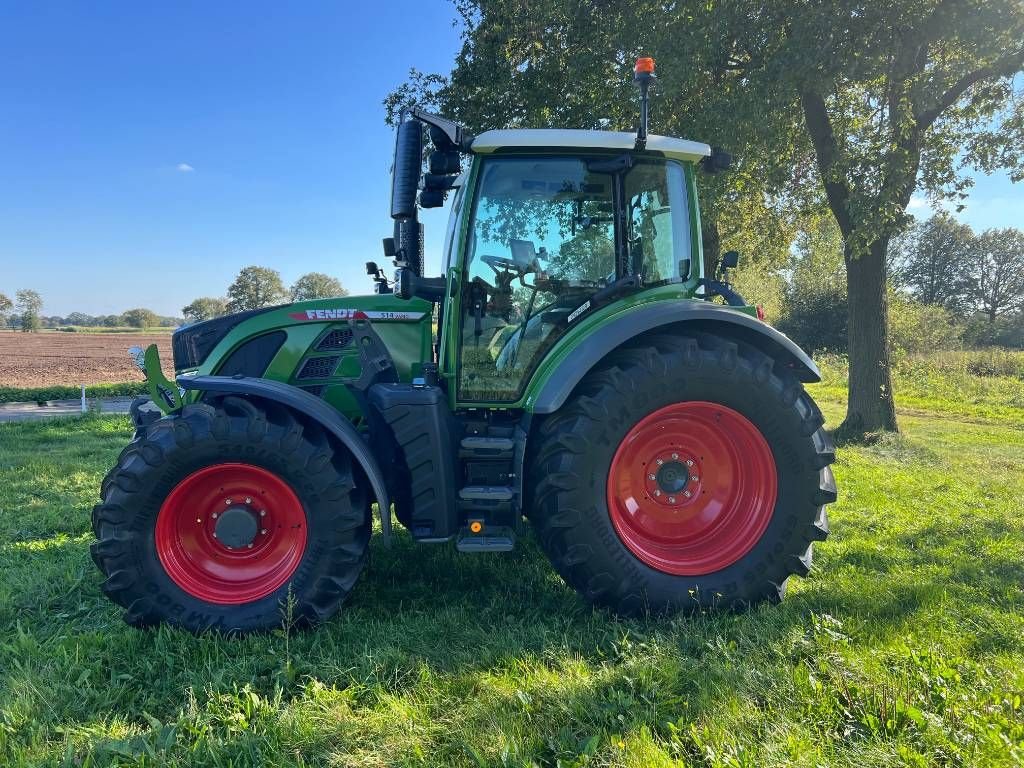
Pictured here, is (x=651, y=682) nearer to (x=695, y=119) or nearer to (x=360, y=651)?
(x=360, y=651)

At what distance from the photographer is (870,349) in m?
8.37

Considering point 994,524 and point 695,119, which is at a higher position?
point 695,119

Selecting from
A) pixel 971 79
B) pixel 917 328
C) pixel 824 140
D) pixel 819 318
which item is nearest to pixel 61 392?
pixel 824 140

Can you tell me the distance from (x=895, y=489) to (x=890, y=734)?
4290mm

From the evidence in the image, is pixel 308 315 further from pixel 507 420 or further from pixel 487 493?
pixel 487 493

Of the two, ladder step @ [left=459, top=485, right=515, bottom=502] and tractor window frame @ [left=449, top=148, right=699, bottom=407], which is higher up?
tractor window frame @ [left=449, top=148, right=699, bottom=407]

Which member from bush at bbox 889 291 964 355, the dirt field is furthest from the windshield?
bush at bbox 889 291 964 355

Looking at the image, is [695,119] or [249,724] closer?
[249,724]

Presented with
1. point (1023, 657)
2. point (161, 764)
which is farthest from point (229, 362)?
point (1023, 657)

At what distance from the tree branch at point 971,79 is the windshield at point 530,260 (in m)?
6.53

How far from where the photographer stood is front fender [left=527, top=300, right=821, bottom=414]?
8.95 ft

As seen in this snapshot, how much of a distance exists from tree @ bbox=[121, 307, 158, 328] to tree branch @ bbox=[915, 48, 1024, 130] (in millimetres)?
63509

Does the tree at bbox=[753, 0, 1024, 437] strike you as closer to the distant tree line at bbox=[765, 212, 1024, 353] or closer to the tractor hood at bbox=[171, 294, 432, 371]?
the distant tree line at bbox=[765, 212, 1024, 353]

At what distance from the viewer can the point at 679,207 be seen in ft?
10.6
